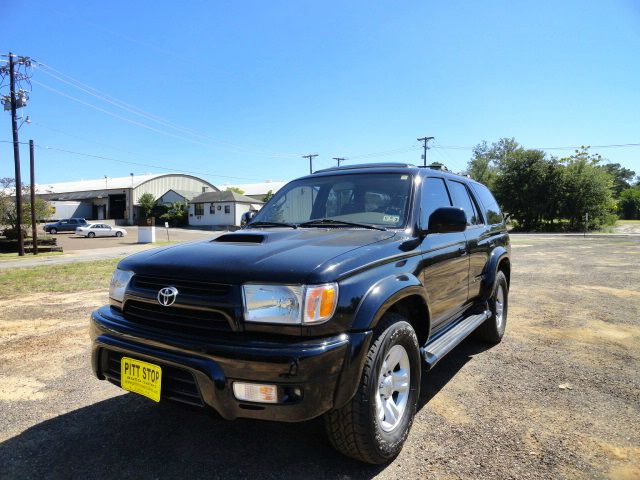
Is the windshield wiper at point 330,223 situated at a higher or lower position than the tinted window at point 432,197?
lower

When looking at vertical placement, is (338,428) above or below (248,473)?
above

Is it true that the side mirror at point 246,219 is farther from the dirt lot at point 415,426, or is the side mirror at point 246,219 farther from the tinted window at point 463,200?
the tinted window at point 463,200

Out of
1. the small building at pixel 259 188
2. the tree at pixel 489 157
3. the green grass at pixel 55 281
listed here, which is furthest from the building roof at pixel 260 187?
the green grass at pixel 55 281

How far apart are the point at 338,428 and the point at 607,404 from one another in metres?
2.37

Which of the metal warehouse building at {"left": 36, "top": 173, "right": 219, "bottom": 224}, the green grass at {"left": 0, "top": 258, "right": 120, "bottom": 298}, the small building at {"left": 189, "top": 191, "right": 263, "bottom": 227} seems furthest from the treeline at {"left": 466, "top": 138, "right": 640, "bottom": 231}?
the metal warehouse building at {"left": 36, "top": 173, "right": 219, "bottom": 224}

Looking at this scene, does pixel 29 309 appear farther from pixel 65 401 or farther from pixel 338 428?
pixel 338 428

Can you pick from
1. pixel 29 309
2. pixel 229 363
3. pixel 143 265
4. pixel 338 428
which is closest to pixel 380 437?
pixel 338 428

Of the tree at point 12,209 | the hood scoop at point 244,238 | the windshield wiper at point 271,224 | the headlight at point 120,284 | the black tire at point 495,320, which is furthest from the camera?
the tree at point 12,209

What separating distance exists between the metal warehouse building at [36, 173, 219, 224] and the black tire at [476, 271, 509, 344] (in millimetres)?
59157

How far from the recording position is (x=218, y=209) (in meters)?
51.9

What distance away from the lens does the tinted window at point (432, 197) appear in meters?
3.35

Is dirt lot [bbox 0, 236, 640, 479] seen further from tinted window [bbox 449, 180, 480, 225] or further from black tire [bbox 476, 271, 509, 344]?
tinted window [bbox 449, 180, 480, 225]

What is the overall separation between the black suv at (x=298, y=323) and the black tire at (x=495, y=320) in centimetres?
162

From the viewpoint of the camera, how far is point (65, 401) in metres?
3.38
